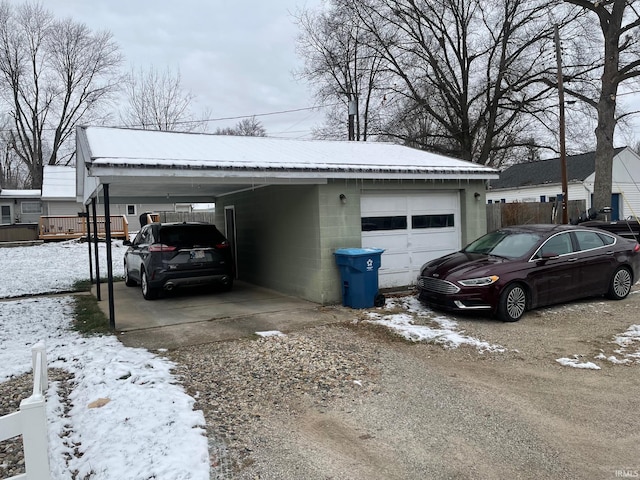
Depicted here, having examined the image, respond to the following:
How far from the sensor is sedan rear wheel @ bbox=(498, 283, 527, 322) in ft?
24.2

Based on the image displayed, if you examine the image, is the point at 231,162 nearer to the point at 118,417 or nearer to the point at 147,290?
the point at 147,290

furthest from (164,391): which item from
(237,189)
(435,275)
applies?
(237,189)

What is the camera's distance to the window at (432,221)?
10188 mm

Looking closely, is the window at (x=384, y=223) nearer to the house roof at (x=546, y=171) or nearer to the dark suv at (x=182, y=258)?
the dark suv at (x=182, y=258)

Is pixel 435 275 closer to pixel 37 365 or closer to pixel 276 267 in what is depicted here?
pixel 276 267

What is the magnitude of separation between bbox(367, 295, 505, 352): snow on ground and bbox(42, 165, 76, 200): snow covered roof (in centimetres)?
2479

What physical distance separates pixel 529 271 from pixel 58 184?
29.0m

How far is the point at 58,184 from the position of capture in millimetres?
29047

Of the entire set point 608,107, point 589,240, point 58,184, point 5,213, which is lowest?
point 589,240

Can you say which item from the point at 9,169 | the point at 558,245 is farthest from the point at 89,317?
the point at 9,169

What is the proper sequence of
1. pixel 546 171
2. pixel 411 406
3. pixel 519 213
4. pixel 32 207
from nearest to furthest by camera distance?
pixel 411 406 → pixel 519 213 → pixel 546 171 → pixel 32 207

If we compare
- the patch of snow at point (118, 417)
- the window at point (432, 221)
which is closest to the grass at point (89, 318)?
the patch of snow at point (118, 417)

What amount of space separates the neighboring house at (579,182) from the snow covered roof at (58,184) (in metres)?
26.7

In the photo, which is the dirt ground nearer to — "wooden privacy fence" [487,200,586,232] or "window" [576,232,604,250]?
"window" [576,232,604,250]
